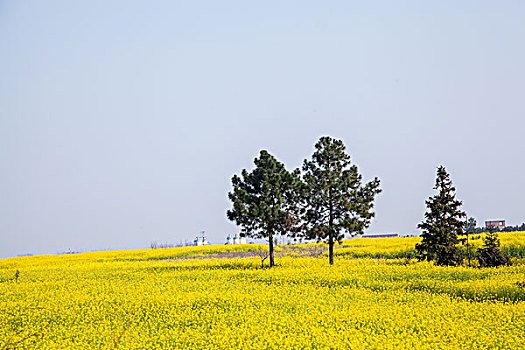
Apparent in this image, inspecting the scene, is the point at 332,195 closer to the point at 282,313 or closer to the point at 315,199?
the point at 315,199

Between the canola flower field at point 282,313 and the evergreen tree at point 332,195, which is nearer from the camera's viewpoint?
the canola flower field at point 282,313

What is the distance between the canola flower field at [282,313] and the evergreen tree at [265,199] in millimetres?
9996

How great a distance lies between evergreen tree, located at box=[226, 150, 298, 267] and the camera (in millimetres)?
42781

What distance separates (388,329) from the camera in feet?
53.2

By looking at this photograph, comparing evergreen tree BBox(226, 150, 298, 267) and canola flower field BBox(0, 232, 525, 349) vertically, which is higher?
evergreen tree BBox(226, 150, 298, 267)

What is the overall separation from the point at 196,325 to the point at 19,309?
10.5 meters

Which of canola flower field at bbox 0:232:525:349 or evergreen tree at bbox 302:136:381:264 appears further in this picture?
evergreen tree at bbox 302:136:381:264

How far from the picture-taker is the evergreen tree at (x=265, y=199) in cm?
4278

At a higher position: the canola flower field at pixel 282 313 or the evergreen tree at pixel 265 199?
the evergreen tree at pixel 265 199

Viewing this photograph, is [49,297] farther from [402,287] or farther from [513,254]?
[513,254]

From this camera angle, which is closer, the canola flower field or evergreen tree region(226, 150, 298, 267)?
the canola flower field

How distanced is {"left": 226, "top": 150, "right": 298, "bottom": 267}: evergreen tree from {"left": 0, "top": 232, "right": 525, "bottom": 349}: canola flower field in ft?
32.8

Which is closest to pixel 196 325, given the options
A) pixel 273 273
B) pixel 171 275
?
pixel 273 273

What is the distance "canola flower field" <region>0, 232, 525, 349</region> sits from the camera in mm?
14836
